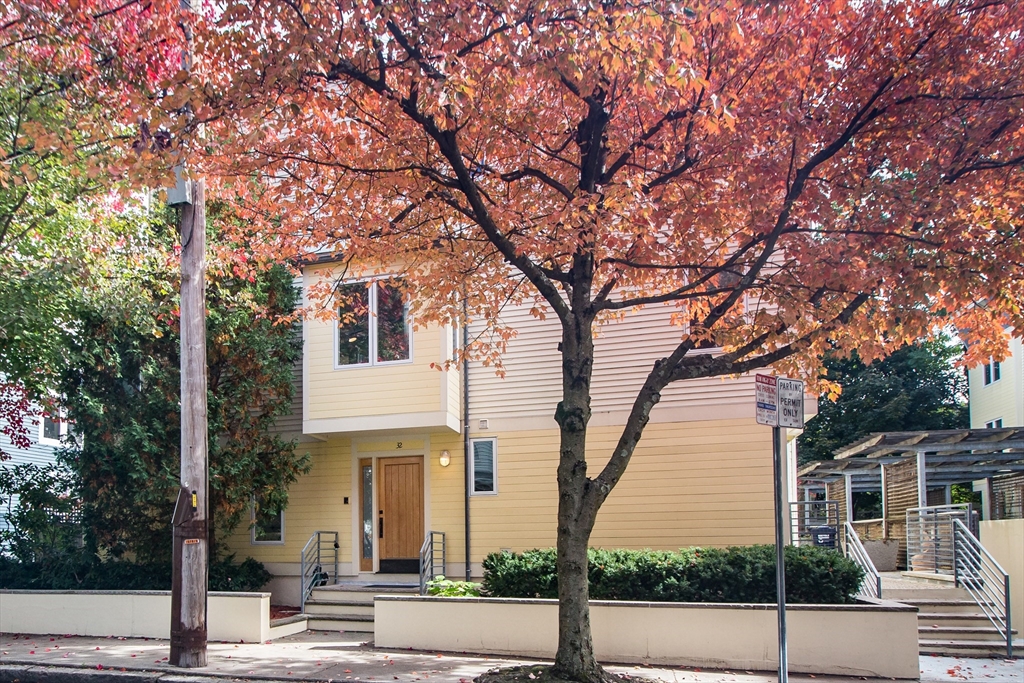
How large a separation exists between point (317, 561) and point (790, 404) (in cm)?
1070

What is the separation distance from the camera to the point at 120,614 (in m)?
13.9

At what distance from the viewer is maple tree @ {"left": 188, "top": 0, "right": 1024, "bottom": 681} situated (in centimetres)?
885

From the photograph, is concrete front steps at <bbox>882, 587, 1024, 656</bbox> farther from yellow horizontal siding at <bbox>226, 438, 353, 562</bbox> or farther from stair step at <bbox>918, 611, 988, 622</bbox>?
yellow horizontal siding at <bbox>226, 438, 353, 562</bbox>

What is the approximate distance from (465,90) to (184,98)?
2519 millimetres

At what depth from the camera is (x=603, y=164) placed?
11000 mm

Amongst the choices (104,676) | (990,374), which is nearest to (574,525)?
(104,676)

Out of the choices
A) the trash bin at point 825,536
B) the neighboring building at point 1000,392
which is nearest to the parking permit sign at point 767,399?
the trash bin at point 825,536

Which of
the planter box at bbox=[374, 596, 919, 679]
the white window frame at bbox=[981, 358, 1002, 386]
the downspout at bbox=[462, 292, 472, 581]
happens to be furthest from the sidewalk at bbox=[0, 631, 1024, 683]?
the white window frame at bbox=[981, 358, 1002, 386]

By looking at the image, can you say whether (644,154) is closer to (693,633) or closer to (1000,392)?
(693,633)

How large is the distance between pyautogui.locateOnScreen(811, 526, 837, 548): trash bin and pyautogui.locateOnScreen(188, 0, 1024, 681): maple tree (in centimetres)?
474

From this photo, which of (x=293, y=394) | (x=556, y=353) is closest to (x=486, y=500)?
(x=556, y=353)

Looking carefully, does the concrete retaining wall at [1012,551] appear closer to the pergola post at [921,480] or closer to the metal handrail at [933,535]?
the metal handrail at [933,535]

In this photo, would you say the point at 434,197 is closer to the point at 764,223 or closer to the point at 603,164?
the point at 603,164

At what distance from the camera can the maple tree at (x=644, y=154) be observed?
29.0 feet
